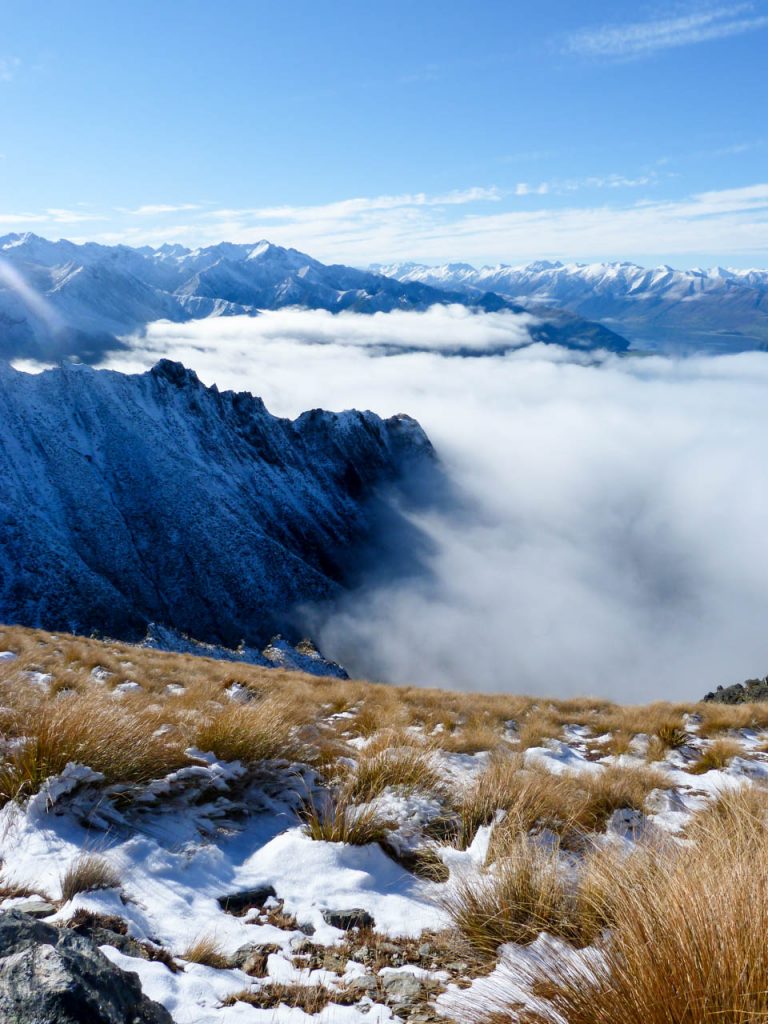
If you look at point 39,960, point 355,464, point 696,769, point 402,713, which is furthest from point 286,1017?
point 355,464

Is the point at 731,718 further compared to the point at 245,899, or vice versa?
the point at 731,718

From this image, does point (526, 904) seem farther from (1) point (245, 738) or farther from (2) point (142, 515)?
(2) point (142, 515)

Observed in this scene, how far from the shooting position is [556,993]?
98.4 inches

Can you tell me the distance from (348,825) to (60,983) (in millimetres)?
2951

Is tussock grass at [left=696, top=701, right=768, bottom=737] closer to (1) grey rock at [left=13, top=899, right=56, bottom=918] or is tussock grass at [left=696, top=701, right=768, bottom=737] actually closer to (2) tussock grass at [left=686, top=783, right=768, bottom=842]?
(2) tussock grass at [left=686, top=783, right=768, bottom=842]

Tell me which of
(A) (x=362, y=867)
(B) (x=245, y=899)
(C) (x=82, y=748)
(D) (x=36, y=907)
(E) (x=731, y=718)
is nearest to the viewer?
(D) (x=36, y=907)

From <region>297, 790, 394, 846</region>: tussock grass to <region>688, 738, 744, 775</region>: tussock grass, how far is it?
594 cm

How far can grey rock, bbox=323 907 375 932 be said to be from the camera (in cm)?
396

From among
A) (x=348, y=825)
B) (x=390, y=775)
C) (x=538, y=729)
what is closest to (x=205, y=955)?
(x=348, y=825)

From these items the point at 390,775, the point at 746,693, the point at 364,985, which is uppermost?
the point at 364,985

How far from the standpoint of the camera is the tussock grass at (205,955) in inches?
131

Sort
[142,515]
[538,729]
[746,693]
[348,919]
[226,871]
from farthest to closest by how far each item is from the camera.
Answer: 1. [142,515]
2. [746,693]
3. [538,729]
4. [226,871]
5. [348,919]

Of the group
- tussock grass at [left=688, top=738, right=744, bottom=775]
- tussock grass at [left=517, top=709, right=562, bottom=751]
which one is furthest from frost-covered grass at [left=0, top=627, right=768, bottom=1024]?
tussock grass at [left=517, top=709, right=562, bottom=751]

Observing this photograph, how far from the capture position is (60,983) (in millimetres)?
2223
